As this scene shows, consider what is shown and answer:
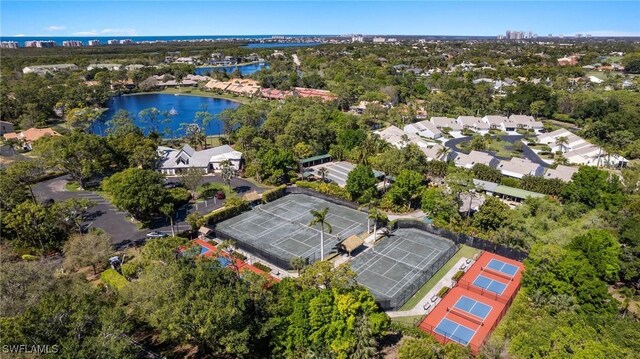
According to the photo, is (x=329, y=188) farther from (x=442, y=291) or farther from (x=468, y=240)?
(x=442, y=291)

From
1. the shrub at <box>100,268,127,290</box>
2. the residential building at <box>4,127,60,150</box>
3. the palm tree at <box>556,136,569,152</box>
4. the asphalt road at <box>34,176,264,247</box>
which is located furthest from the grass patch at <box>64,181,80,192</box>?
the palm tree at <box>556,136,569,152</box>

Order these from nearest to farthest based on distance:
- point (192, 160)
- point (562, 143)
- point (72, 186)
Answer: point (72, 186) → point (192, 160) → point (562, 143)

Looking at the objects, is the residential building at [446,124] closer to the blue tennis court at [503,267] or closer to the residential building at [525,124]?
the residential building at [525,124]

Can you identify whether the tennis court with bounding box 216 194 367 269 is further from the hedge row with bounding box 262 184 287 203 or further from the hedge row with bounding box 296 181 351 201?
the hedge row with bounding box 296 181 351 201

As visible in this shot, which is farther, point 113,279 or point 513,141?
point 513,141

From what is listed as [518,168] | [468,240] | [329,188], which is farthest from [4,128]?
[518,168]

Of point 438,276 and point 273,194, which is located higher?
point 273,194

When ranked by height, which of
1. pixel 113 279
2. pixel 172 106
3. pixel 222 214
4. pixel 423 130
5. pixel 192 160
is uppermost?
pixel 172 106
